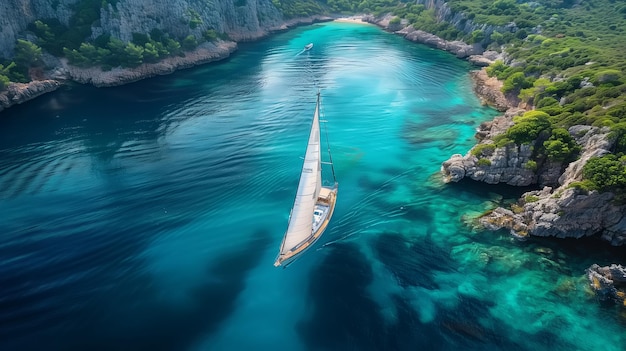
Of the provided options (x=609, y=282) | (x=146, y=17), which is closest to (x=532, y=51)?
(x=609, y=282)

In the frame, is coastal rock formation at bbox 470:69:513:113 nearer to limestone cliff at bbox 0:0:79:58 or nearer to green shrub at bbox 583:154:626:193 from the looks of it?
green shrub at bbox 583:154:626:193

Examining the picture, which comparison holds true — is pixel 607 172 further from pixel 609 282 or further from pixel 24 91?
pixel 24 91

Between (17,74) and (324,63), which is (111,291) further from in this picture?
(324,63)

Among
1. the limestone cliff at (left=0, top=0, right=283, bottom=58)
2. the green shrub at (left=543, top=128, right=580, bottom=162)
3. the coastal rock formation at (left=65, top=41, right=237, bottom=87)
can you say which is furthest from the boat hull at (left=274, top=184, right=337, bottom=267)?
the limestone cliff at (left=0, top=0, right=283, bottom=58)

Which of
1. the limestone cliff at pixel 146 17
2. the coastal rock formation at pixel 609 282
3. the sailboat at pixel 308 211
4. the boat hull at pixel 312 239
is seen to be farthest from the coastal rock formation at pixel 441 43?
the coastal rock formation at pixel 609 282

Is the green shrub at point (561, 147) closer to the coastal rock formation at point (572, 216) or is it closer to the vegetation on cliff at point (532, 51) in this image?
the vegetation on cliff at point (532, 51)

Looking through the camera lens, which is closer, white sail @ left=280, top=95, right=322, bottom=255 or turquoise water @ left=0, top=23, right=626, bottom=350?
turquoise water @ left=0, top=23, right=626, bottom=350
